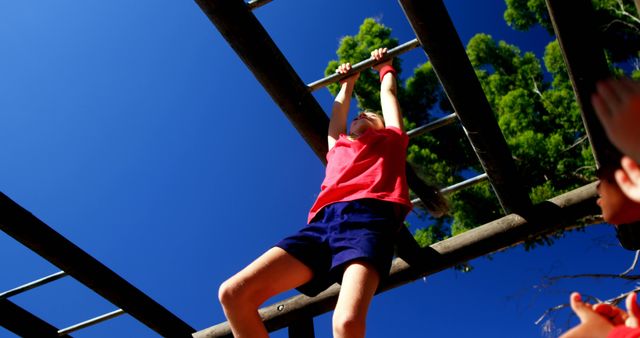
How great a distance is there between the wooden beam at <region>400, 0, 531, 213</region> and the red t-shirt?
0.29 m

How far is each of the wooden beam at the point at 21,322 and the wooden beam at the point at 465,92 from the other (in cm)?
230

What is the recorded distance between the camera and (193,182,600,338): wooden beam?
2.51 meters

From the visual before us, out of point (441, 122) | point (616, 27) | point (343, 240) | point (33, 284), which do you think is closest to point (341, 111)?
point (441, 122)

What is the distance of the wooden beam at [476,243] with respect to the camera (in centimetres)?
251

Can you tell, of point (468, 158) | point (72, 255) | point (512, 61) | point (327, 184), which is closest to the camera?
point (327, 184)

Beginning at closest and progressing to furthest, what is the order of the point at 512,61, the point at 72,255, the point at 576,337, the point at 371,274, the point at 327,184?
the point at 576,337 → the point at 371,274 → the point at 327,184 → the point at 72,255 → the point at 512,61

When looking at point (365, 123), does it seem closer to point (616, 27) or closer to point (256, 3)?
point (256, 3)

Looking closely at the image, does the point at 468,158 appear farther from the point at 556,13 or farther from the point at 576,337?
the point at 576,337

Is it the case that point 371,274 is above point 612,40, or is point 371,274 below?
below

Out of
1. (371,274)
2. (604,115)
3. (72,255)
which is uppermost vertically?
(72,255)

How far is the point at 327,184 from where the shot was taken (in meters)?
2.18

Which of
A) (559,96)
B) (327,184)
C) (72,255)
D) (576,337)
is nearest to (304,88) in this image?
(327,184)

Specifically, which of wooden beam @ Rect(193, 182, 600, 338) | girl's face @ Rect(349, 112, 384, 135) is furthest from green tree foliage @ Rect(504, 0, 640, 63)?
girl's face @ Rect(349, 112, 384, 135)

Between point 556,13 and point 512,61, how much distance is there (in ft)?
22.5
